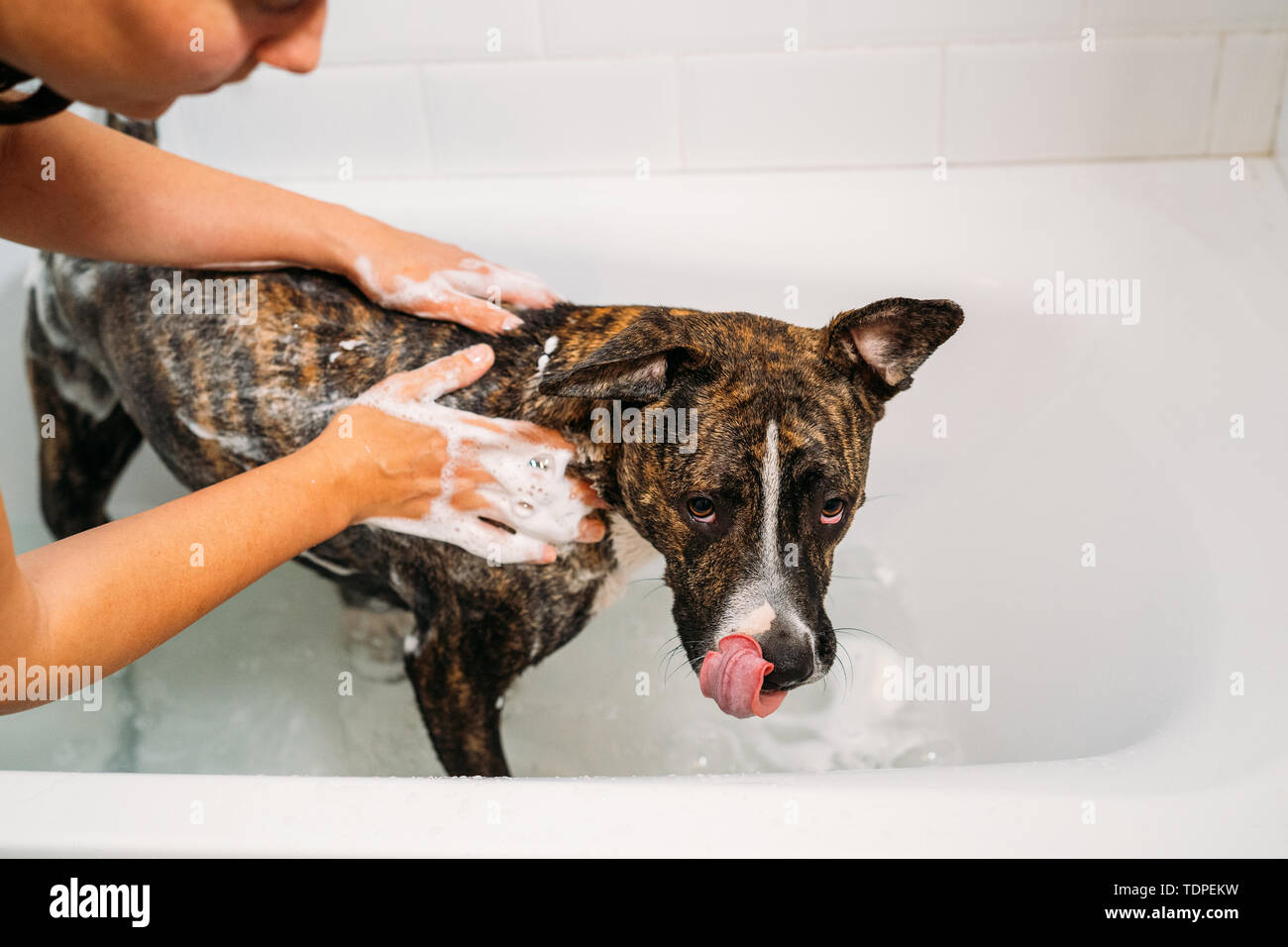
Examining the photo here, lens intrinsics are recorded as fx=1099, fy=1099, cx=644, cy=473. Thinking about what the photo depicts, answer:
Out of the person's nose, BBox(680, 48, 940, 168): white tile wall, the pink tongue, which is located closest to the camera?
the person's nose

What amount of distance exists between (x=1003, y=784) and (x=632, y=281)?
129 cm

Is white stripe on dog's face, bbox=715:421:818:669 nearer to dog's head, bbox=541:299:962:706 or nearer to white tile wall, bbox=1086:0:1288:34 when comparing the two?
dog's head, bbox=541:299:962:706

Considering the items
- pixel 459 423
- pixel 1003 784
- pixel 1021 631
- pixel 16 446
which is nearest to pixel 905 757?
pixel 1021 631

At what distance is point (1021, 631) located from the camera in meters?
1.98

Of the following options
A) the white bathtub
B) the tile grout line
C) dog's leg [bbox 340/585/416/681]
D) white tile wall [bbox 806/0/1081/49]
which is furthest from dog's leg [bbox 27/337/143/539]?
the tile grout line

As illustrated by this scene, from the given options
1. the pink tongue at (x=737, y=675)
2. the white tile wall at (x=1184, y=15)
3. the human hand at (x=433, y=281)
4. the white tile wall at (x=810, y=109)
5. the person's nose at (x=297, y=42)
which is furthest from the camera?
the white tile wall at (x=810, y=109)

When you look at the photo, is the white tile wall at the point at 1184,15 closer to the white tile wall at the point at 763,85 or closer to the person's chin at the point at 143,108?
the white tile wall at the point at 763,85

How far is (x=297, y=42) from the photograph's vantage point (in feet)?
3.62

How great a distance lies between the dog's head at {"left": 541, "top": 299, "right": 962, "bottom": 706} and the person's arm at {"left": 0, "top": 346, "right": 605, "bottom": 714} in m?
0.19

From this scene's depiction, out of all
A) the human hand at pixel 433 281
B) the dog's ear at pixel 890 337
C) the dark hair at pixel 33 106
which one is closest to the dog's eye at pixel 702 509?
the dog's ear at pixel 890 337

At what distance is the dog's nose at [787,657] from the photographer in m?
1.31

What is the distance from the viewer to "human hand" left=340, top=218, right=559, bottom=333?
5.45 ft

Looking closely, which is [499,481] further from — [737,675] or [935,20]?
[935,20]
